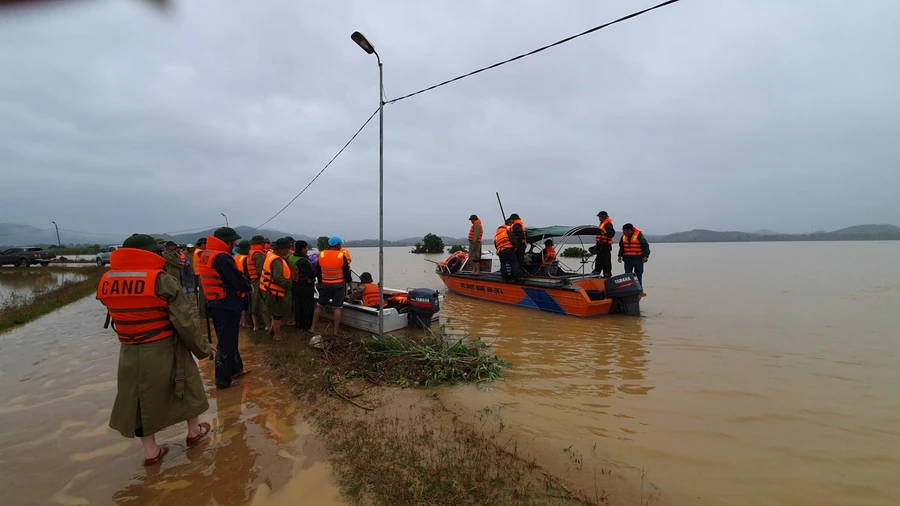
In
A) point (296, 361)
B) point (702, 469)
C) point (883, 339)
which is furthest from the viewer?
point (883, 339)

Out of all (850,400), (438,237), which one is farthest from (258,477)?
(438,237)

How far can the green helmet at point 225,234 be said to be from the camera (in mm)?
4598

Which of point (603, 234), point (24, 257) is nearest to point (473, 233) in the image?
point (603, 234)

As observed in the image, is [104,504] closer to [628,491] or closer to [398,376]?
[398,376]

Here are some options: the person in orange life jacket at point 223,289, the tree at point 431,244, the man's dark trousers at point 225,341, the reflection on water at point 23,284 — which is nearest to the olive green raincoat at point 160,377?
the person in orange life jacket at point 223,289

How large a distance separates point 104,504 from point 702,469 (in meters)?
4.72

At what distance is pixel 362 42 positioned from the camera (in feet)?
17.3

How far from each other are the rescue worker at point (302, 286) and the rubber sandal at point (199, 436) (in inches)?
133

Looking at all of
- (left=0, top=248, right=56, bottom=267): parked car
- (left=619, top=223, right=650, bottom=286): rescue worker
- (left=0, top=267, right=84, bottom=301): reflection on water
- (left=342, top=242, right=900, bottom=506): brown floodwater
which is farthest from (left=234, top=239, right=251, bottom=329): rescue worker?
(left=0, top=248, right=56, bottom=267): parked car

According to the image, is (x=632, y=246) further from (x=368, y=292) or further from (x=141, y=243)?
(x=141, y=243)

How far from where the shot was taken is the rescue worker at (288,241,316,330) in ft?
21.9

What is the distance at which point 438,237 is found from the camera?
49.0 metres

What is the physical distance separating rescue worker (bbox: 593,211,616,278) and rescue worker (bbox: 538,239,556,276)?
120cm

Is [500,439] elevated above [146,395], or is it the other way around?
[146,395]
